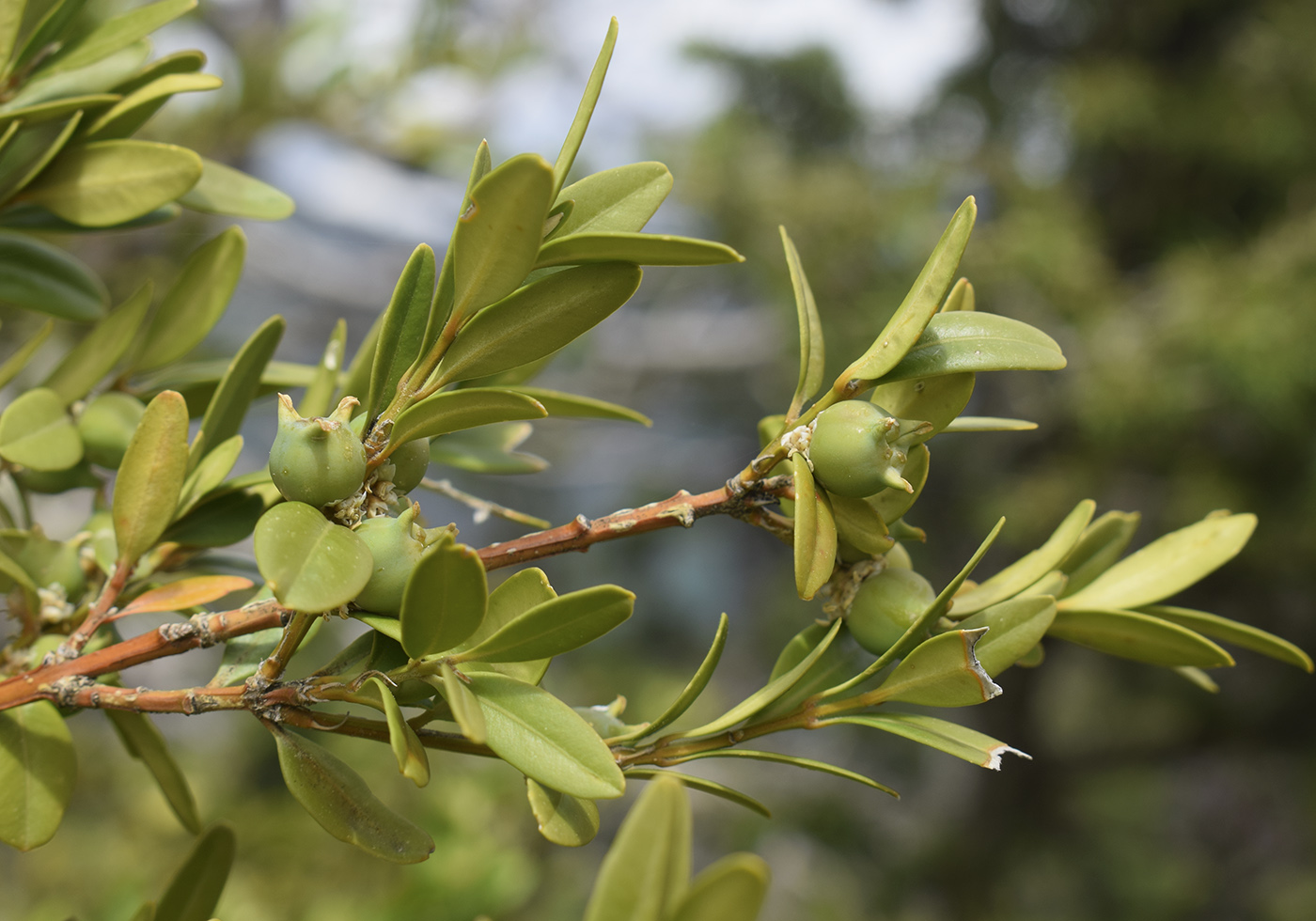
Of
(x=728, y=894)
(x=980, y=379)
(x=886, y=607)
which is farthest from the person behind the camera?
(x=980, y=379)

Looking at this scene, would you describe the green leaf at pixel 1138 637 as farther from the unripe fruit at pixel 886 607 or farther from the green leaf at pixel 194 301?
the green leaf at pixel 194 301

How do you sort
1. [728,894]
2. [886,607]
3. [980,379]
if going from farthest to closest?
[980,379] < [886,607] < [728,894]

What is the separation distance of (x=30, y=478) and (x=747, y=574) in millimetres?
4297

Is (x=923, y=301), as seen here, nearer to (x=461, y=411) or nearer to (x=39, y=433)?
(x=461, y=411)

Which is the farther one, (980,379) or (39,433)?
(980,379)

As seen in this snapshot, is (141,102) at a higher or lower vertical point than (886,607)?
higher

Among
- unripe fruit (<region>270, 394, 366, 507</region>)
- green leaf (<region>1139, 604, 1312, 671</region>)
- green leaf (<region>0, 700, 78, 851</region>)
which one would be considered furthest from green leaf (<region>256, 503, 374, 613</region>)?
green leaf (<region>1139, 604, 1312, 671</region>)

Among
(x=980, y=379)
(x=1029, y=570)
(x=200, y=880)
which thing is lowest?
(x=980, y=379)

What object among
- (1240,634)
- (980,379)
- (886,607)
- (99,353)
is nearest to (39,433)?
(99,353)

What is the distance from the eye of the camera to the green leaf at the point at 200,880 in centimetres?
24

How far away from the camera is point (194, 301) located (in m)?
0.31

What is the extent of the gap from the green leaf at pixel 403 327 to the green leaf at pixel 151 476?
0.16ft

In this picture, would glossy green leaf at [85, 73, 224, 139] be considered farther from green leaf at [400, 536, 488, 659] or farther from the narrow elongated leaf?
green leaf at [400, 536, 488, 659]

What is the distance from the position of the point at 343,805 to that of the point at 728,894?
12cm
